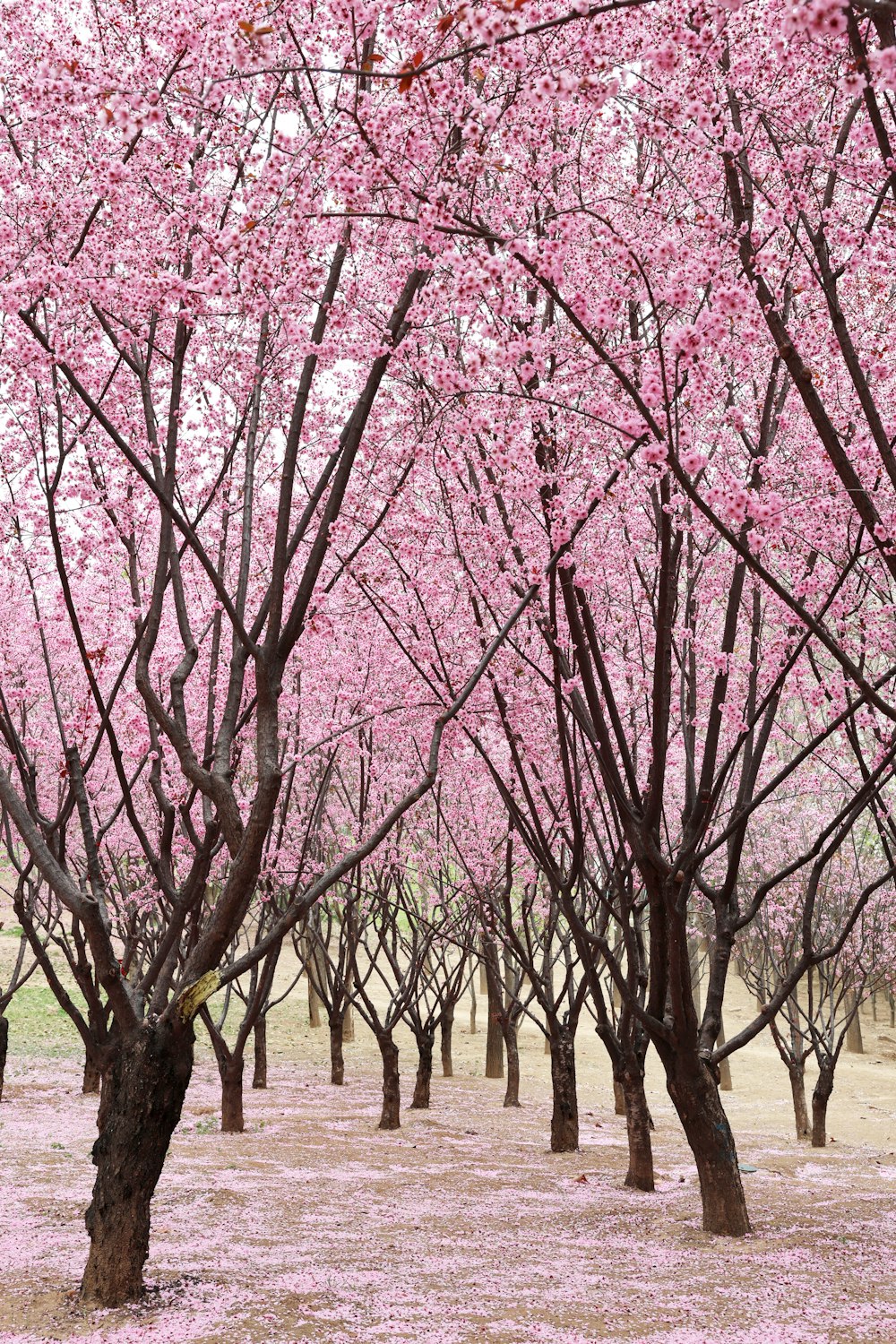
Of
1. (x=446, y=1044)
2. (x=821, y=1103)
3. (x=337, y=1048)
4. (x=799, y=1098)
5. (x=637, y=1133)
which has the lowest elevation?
(x=799, y=1098)

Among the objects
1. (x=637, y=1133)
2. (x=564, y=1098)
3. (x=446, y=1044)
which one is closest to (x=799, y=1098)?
(x=564, y=1098)

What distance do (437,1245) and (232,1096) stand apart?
6.00m

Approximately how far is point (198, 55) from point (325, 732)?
10392 millimetres

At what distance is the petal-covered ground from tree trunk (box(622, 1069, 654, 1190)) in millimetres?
265

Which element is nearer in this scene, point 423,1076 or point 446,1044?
point 423,1076

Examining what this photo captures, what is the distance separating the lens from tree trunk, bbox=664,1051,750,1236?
855 cm

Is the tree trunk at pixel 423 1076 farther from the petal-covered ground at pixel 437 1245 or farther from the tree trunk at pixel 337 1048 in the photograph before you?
the petal-covered ground at pixel 437 1245

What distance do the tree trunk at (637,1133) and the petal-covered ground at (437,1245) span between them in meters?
0.26

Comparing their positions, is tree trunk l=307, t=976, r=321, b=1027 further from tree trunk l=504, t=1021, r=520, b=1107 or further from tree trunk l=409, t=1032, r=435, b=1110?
tree trunk l=409, t=1032, r=435, b=1110

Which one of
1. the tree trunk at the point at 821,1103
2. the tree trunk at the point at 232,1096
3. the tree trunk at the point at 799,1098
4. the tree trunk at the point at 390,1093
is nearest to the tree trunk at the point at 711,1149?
the tree trunk at the point at 232,1096

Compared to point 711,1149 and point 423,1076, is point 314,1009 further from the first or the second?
point 711,1149

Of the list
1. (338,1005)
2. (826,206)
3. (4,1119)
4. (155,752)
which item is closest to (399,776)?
(338,1005)

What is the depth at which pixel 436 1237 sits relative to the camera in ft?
29.6

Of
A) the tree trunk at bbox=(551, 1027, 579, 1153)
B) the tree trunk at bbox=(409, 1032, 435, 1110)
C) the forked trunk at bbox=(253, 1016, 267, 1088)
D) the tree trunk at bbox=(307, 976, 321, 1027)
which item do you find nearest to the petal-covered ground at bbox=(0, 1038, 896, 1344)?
the tree trunk at bbox=(551, 1027, 579, 1153)
